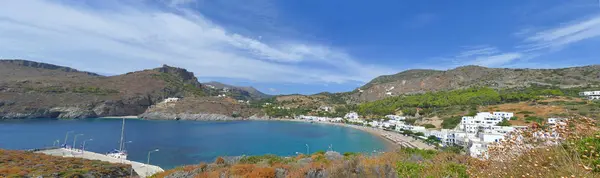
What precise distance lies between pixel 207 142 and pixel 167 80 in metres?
90.3

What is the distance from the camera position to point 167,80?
406ft

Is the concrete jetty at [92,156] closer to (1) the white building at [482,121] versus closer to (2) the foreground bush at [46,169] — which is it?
(2) the foreground bush at [46,169]

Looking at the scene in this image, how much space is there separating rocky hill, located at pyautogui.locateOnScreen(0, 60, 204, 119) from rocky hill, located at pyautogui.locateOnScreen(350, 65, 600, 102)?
79.5 m

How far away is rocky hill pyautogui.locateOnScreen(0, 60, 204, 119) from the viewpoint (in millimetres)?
78406

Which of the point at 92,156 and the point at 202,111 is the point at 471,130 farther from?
the point at 202,111

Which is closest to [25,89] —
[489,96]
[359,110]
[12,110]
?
[12,110]

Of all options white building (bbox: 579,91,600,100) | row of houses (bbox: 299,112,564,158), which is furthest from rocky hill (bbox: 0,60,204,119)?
white building (bbox: 579,91,600,100)

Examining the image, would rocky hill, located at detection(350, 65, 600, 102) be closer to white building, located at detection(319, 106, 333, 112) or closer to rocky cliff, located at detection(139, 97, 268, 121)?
white building, located at detection(319, 106, 333, 112)

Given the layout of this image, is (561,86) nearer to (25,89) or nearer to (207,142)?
(207,142)

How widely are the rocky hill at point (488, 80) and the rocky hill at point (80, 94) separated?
79.5 metres

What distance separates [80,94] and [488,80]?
405 feet

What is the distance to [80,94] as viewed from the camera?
288 ft

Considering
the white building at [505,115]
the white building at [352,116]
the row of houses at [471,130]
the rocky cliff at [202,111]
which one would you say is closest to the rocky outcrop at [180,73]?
the rocky cliff at [202,111]

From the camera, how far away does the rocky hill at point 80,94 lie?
257 feet
